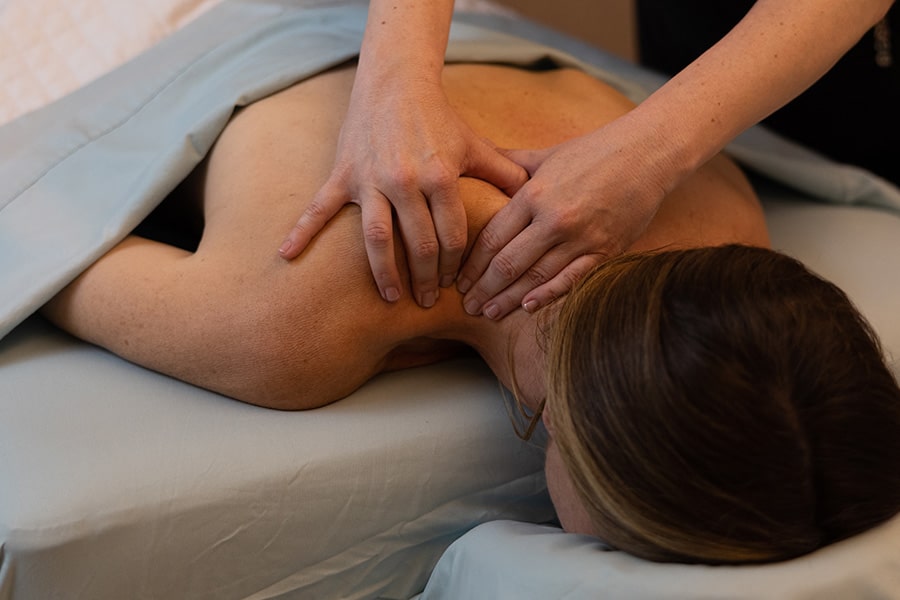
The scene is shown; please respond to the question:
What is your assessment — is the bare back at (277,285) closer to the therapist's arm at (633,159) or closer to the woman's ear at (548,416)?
the therapist's arm at (633,159)

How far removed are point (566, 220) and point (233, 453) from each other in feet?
1.22

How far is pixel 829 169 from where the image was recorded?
4.22 ft

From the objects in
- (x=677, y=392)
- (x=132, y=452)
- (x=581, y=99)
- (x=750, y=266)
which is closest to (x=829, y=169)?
(x=581, y=99)

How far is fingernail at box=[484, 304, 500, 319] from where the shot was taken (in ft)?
3.01

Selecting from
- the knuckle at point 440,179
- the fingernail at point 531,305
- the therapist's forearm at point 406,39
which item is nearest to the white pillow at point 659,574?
the fingernail at point 531,305

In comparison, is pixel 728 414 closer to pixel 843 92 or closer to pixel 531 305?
pixel 531 305

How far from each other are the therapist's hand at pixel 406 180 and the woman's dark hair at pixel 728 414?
0.60ft

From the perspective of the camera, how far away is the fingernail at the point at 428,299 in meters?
0.91

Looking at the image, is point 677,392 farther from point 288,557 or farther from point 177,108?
point 177,108

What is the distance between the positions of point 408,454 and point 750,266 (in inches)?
14.5

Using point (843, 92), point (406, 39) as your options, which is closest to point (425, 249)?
point (406, 39)

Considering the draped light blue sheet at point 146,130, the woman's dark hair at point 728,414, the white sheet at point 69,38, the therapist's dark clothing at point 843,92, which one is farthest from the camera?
the therapist's dark clothing at point 843,92

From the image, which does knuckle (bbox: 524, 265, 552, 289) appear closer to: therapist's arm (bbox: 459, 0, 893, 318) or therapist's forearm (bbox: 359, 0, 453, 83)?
therapist's arm (bbox: 459, 0, 893, 318)

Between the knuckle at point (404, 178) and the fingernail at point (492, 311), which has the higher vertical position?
the knuckle at point (404, 178)
